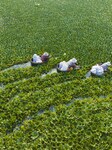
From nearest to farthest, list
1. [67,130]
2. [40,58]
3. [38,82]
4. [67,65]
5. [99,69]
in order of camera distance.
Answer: [67,130] < [38,82] < [99,69] < [67,65] < [40,58]

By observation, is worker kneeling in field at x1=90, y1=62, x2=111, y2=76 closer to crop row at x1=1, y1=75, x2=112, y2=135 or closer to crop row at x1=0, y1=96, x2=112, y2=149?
crop row at x1=1, y1=75, x2=112, y2=135

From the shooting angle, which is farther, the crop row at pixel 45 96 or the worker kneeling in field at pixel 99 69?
the worker kneeling in field at pixel 99 69

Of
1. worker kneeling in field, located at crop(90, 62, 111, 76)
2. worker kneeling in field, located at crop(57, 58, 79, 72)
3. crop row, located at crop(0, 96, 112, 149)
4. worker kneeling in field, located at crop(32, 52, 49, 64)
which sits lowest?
crop row, located at crop(0, 96, 112, 149)

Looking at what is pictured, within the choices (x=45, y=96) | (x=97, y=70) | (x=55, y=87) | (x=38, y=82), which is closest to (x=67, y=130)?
(x=45, y=96)

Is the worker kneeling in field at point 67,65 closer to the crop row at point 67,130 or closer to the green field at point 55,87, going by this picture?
the green field at point 55,87

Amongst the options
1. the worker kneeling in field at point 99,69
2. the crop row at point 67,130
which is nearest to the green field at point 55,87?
the crop row at point 67,130

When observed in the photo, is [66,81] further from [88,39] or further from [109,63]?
[88,39]

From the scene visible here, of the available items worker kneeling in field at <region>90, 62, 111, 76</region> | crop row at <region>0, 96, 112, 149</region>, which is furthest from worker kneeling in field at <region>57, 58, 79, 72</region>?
crop row at <region>0, 96, 112, 149</region>

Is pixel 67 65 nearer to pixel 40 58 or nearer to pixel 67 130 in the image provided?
pixel 40 58
